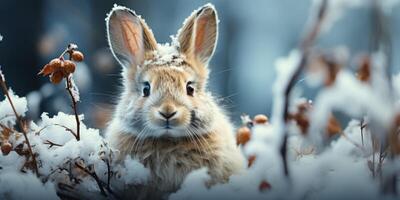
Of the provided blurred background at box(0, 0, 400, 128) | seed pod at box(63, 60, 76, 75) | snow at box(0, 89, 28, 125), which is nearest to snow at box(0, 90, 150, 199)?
snow at box(0, 89, 28, 125)

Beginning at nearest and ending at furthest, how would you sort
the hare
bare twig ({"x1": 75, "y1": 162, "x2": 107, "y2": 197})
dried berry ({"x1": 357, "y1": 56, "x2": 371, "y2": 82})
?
dried berry ({"x1": 357, "y1": 56, "x2": 371, "y2": 82}), bare twig ({"x1": 75, "y1": 162, "x2": 107, "y2": 197}), the hare

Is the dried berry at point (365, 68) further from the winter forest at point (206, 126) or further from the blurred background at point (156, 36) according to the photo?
the blurred background at point (156, 36)

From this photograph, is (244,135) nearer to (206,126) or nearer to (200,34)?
(206,126)

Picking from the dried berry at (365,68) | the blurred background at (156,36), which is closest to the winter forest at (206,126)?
the dried berry at (365,68)

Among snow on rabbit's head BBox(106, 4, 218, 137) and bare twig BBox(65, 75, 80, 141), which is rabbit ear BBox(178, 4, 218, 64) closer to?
Answer: snow on rabbit's head BBox(106, 4, 218, 137)

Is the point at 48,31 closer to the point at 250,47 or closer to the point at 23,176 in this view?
the point at 250,47

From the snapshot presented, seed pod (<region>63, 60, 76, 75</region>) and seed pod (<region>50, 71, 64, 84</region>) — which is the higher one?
seed pod (<region>63, 60, 76, 75</region>)

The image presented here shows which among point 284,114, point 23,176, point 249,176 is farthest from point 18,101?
point 284,114

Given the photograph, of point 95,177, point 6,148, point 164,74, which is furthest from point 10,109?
point 164,74

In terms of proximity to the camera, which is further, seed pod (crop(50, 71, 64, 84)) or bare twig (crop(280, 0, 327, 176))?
seed pod (crop(50, 71, 64, 84))
